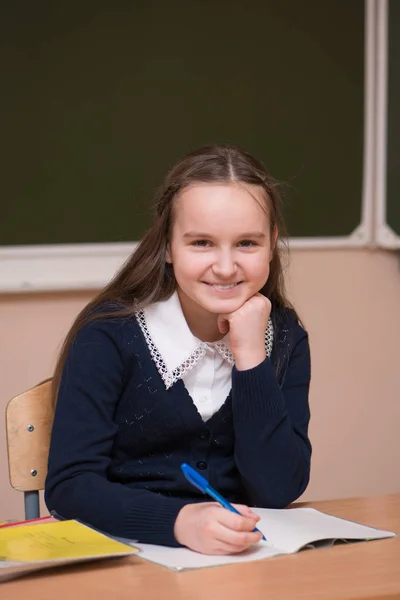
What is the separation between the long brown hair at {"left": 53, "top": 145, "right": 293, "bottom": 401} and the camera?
1.71m

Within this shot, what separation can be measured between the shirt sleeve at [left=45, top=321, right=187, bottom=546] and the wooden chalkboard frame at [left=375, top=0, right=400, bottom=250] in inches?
74.4

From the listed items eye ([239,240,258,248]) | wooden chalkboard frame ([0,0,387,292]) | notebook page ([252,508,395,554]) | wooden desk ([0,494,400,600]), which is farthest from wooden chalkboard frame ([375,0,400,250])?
wooden desk ([0,494,400,600])

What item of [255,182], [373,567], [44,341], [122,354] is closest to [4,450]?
[44,341]

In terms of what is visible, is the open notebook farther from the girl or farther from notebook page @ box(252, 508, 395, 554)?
the girl

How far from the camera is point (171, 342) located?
1.74 meters

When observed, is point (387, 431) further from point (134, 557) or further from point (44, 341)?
point (134, 557)

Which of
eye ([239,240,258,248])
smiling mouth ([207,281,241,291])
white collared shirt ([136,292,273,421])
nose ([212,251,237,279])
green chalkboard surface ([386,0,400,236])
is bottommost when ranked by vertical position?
white collared shirt ([136,292,273,421])

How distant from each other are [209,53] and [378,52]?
625 millimetres

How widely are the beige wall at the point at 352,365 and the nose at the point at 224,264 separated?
1.78m

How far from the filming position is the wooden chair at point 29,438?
1.76m

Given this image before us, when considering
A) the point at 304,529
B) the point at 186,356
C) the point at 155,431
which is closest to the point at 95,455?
the point at 155,431

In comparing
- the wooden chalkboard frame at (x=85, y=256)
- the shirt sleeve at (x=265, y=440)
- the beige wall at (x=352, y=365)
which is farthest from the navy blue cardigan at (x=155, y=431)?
the beige wall at (x=352, y=365)

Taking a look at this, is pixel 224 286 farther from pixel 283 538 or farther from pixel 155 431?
pixel 283 538

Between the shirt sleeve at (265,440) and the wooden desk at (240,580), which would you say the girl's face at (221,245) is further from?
the wooden desk at (240,580)
